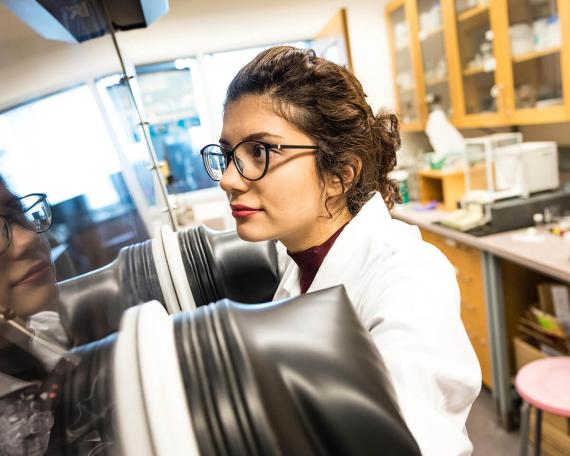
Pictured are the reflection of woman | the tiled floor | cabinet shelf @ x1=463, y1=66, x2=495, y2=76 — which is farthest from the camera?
cabinet shelf @ x1=463, y1=66, x2=495, y2=76

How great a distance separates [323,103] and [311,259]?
318mm

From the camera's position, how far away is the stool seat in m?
1.37

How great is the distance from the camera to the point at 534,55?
84.4 inches

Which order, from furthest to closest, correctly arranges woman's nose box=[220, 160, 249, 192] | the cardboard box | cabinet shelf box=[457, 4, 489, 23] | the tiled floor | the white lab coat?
cabinet shelf box=[457, 4, 489, 23], the tiled floor, the cardboard box, woman's nose box=[220, 160, 249, 192], the white lab coat

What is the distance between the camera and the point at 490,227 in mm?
2094

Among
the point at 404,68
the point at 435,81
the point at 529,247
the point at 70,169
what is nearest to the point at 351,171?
the point at 70,169

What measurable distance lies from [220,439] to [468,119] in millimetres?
2892

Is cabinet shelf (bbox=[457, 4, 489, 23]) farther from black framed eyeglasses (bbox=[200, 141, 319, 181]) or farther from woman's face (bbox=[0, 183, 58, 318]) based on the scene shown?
woman's face (bbox=[0, 183, 58, 318])

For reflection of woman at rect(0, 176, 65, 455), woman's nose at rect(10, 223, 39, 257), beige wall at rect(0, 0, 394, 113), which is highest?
beige wall at rect(0, 0, 394, 113)

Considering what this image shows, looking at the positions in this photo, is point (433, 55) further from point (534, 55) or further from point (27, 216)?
point (27, 216)

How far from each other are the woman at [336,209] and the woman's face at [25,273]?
0.34 m

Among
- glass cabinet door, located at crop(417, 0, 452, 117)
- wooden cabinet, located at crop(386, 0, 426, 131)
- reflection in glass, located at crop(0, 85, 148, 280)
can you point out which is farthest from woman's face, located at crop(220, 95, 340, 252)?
wooden cabinet, located at crop(386, 0, 426, 131)

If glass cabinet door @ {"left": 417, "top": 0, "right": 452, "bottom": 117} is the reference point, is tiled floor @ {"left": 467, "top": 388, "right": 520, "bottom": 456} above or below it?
below

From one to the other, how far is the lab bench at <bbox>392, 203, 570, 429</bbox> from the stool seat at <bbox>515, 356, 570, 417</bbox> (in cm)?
43
